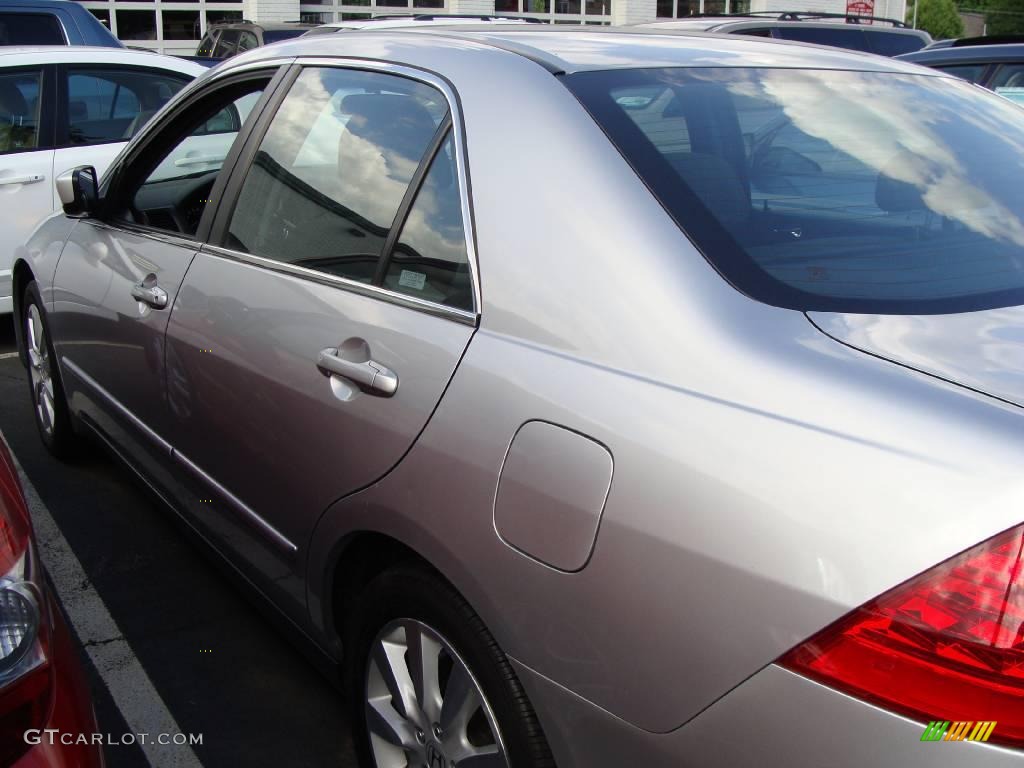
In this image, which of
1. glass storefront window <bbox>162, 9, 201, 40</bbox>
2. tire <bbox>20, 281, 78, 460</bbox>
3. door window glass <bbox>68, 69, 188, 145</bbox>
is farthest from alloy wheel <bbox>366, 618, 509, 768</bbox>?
glass storefront window <bbox>162, 9, 201, 40</bbox>

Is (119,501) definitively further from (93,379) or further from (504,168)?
(504,168)

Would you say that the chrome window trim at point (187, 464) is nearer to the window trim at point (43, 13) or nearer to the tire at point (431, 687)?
the tire at point (431, 687)

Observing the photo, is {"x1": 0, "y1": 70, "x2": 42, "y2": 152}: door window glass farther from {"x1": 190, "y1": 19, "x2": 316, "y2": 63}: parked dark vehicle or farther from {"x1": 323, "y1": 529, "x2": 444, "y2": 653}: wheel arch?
{"x1": 190, "y1": 19, "x2": 316, "y2": 63}: parked dark vehicle

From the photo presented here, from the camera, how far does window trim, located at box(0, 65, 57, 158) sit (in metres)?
6.62

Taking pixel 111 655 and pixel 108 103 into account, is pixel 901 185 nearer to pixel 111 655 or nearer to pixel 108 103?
pixel 111 655

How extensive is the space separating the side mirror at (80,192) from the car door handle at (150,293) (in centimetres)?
65

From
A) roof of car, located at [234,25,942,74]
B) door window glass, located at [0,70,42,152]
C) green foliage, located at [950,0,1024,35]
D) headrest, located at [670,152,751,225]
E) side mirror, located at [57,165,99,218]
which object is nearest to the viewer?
headrest, located at [670,152,751,225]

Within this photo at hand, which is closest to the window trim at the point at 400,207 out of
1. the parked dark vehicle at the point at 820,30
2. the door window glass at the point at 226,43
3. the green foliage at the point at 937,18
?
the parked dark vehicle at the point at 820,30

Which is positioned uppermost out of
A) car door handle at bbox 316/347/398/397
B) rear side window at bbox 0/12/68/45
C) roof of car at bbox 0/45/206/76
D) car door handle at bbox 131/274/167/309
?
rear side window at bbox 0/12/68/45

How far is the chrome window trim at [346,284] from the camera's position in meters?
2.12

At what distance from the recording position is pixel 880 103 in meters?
2.48

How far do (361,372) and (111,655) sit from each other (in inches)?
60.9

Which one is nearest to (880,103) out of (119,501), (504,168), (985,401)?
(504,168)

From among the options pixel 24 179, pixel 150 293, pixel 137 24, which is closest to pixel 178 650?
pixel 150 293
